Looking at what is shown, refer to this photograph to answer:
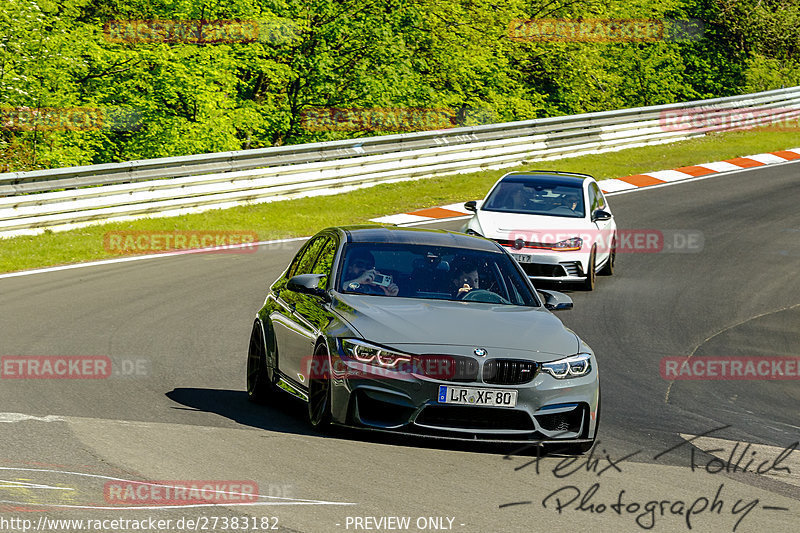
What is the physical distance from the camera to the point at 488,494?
21.2 ft

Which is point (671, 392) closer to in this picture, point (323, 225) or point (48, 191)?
point (323, 225)

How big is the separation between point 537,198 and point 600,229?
1.13m

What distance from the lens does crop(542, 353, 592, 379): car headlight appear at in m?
7.61

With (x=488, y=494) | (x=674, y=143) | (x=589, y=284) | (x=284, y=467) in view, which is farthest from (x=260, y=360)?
(x=674, y=143)

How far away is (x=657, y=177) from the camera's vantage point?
27.6 m

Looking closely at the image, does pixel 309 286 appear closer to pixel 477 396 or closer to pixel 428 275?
pixel 428 275

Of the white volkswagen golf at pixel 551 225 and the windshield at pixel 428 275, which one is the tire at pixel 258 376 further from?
the white volkswagen golf at pixel 551 225

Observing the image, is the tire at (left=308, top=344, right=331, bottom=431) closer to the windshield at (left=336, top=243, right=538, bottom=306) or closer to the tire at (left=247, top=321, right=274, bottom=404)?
the windshield at (left=336, top=243, right=538, bottom=306)

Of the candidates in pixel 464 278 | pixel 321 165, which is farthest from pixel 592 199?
pixel 464 278

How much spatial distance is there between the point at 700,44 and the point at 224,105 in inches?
1109

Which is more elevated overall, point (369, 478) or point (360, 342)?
point (360, 342)

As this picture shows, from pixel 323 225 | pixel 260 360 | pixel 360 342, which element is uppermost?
pixel 360 342

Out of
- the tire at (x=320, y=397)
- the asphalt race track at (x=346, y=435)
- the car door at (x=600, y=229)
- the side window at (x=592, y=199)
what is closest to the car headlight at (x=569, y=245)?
the car door at (x=600, y=229)

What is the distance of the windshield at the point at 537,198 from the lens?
55.7ft
